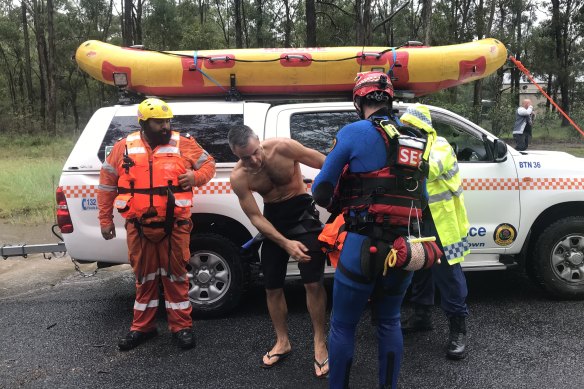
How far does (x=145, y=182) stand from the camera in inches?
148

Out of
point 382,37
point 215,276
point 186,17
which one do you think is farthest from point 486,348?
point 186,17

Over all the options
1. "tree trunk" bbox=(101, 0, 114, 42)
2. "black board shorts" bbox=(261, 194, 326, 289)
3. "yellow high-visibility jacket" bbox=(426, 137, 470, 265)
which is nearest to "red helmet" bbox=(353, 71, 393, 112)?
"yellow high-visibility jacket" bbox=(426, 137, 470, 265)

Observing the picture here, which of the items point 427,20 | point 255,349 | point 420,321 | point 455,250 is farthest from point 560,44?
point 255,349

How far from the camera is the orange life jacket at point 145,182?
12.3ft

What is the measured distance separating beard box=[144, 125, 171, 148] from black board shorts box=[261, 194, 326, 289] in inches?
37.4

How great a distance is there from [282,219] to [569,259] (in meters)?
2.77

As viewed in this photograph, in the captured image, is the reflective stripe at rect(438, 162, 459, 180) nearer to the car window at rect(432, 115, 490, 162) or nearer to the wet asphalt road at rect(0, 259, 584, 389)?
the car window at rect(432, 115, 490, 162)

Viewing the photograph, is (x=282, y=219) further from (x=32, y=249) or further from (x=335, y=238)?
(x=32, y=249)

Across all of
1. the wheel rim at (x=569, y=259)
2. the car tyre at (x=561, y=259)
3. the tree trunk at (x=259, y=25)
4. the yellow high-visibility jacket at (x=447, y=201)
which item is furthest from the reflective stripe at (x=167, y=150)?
the tree trunk at (x=259, y=25)

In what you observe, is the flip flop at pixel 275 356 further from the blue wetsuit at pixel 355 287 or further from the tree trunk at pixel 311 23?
the tree trunk at pixel 311 23

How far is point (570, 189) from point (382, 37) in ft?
102

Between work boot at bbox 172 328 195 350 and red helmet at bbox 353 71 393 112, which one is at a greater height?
red helmet at bbox 353 71 393 112

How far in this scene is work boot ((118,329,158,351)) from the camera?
12.8ft

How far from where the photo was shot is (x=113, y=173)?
3.88 metres
